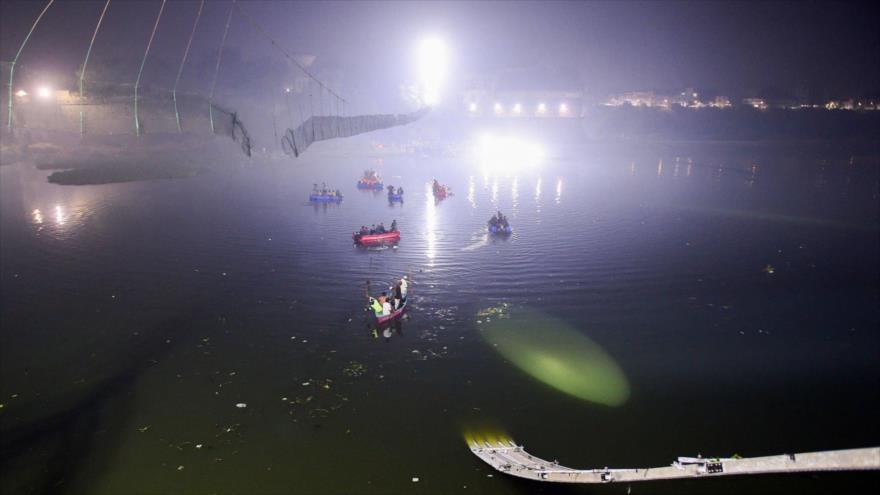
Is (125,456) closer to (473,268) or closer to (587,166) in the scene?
(473,268)

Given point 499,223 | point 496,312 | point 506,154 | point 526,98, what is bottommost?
point 496,312

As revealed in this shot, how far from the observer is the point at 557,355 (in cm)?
1639

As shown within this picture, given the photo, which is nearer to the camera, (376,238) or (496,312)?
(496,312)

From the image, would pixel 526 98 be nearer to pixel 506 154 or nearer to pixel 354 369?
pixel 506 154

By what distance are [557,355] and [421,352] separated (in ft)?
15.6

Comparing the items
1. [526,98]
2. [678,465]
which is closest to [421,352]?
[678,465]

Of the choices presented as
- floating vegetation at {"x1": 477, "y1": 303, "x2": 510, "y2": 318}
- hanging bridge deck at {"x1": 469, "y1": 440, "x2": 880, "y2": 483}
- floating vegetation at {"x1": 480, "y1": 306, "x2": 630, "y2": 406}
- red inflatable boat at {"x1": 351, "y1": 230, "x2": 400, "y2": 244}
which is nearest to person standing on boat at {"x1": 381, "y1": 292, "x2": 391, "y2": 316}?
floating vegetation at {"x1": 480, "y1": 306, "x2": 630, "y2": 406}

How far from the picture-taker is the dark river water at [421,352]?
11.3 metres

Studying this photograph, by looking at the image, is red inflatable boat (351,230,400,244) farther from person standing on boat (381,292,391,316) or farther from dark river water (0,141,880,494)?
person standing on boat (381,292,391,316)

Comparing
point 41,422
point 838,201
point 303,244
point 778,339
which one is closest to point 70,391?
point 41,422

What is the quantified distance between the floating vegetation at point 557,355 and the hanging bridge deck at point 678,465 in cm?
376

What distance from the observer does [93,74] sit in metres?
60.2

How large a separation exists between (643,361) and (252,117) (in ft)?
258

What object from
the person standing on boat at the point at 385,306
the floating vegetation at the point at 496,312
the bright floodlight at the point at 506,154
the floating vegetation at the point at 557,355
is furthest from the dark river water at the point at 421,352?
the bright floodlight at the point at 506,154
